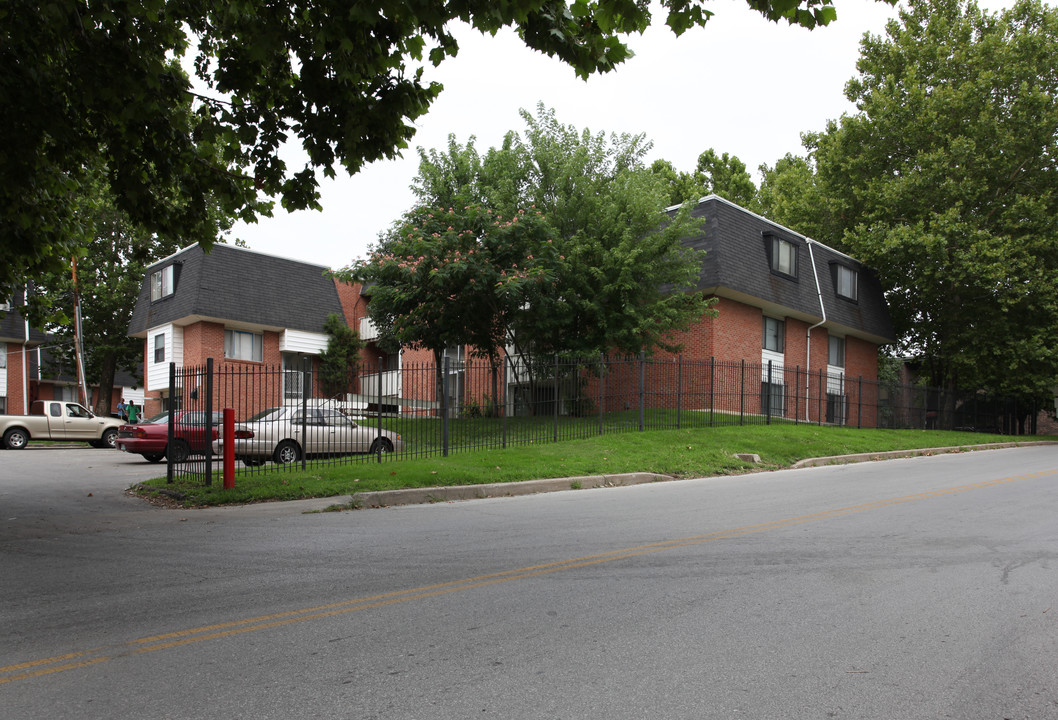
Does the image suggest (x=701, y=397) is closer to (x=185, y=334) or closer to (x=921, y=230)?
(x=921, y=230)

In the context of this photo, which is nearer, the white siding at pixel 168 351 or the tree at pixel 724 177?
the white siding at pixel 168 351

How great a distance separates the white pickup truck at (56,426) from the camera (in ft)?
85.6

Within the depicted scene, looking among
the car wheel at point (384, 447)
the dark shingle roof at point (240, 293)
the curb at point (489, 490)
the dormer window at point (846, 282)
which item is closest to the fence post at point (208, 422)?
the curb at point (489, 490)

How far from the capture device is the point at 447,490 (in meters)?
12.0

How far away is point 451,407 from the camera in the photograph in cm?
1602

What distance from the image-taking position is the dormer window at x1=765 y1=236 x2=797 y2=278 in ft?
94.8

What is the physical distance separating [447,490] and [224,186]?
5.38 metres

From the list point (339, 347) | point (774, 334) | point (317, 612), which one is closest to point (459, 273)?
point (774, 334)

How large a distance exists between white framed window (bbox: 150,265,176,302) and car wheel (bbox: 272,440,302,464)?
70.0 ft

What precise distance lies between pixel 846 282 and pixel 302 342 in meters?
24.6

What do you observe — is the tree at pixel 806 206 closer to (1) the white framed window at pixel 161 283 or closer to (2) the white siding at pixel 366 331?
(2) the white siding at pixel 366 331

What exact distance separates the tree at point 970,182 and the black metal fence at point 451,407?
8104 mm

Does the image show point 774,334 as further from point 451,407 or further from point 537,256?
point 451,407

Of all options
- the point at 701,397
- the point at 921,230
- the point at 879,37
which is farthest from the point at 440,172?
the point at 879,37
